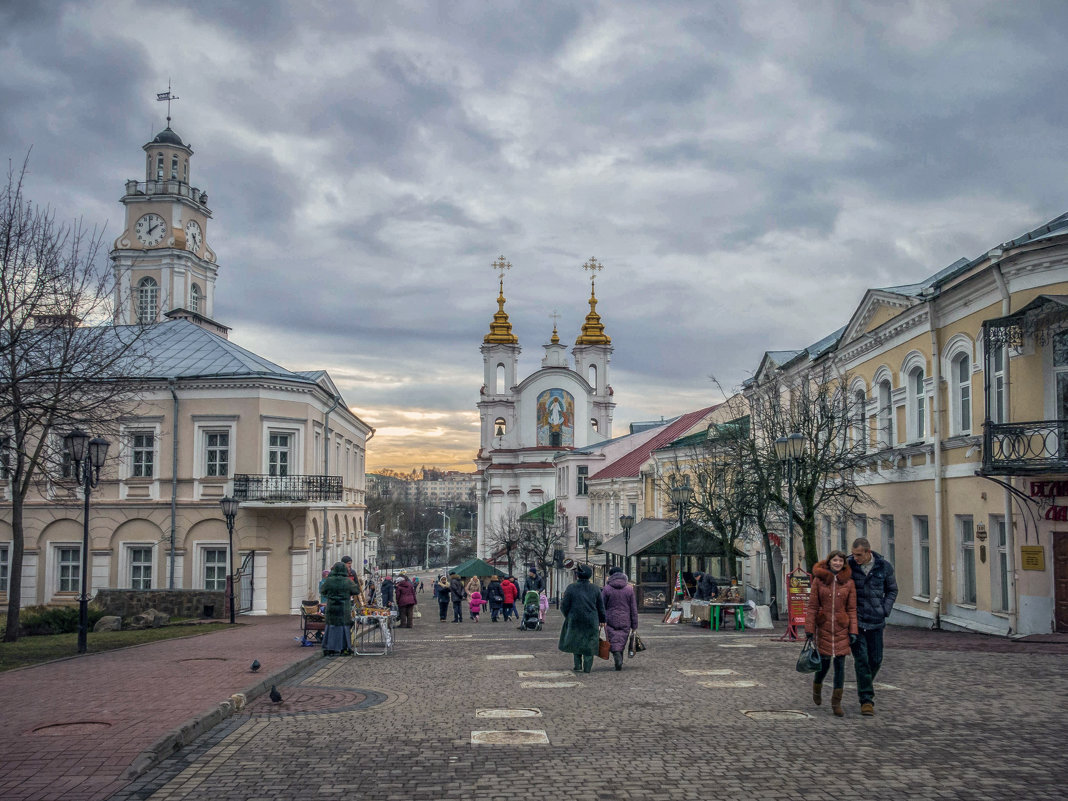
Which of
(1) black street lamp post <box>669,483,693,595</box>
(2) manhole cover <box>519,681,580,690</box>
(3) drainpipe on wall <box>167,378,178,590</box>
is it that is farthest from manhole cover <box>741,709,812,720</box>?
(3) drainpipe on wall <box>167,378,178,590</box>

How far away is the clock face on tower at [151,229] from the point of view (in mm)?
49438

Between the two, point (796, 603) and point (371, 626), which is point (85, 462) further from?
point (796, 603)

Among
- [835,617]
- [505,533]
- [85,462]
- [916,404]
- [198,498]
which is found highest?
[916,404]

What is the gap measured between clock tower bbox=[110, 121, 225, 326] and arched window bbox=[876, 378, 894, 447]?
113 ft

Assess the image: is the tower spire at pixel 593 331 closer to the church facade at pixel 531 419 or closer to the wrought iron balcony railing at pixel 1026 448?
the church facade at pixel 531 419

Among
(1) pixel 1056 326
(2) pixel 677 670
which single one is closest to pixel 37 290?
(2) pixel 677 670

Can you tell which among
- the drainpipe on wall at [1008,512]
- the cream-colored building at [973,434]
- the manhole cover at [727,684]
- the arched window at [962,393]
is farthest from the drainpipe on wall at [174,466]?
the drainpipe on wall at [1008,512]

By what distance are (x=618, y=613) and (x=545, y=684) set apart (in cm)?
186

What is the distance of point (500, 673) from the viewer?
13711 mm

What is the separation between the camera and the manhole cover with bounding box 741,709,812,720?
9.84 metres

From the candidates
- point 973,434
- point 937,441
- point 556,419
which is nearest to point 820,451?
point 937,441

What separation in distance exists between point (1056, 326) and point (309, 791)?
14.7 meters

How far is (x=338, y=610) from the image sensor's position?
16.2 metres

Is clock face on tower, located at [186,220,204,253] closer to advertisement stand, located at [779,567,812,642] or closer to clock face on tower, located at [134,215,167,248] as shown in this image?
clock face on tower, located at [134,215,167,248]
